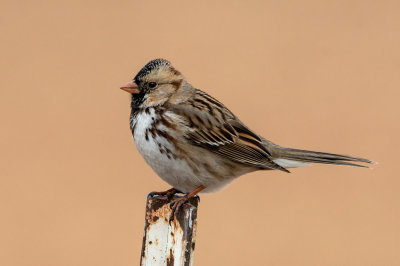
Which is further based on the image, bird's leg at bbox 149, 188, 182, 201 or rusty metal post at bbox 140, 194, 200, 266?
bird's leg at bbox 149, 188, 182, 201

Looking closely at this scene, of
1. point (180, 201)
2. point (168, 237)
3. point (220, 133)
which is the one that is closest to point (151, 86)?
point (220, 133)

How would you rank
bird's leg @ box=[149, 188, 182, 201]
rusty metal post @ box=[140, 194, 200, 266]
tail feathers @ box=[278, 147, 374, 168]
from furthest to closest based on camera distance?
tail feathers @ box=[278, 147, 374, 168] < bird's leg @ box=[149, 188, 182, 201] < rusty metal post @ box=[140, 194, 200, 266]

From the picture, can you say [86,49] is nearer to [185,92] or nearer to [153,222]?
[185,92]

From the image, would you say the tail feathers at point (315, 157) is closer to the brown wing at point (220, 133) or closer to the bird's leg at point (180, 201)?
the brown wing at point (220, 133)

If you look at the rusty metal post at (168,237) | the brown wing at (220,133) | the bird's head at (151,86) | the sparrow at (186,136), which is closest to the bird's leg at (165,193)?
the sparrow at (186,136)

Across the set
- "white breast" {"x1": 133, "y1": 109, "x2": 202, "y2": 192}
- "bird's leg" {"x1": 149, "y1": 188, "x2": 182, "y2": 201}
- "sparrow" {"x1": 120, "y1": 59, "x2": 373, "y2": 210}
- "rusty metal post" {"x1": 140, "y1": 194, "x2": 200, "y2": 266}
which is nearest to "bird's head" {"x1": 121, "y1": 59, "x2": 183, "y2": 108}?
"sparrow" {"x1": 120, "y1": 59, "x2": 373, "y2": 210}

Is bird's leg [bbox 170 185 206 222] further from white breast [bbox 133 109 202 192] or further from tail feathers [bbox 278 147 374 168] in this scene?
tail feathers [bbox 278 147 374 168]
